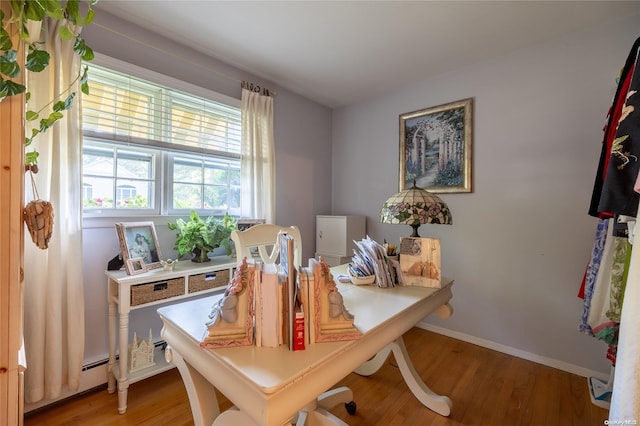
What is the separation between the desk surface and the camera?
0.66m

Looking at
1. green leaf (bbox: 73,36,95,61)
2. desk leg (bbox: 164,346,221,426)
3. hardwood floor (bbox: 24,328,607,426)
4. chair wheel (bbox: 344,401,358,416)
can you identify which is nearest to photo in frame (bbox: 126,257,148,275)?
hardwood floor (bbox: 24,328,607,426)

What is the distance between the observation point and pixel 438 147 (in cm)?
251

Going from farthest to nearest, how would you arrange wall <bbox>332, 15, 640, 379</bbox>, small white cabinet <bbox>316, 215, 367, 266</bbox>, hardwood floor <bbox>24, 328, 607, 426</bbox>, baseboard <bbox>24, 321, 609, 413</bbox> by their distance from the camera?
small white cabinet <bbox>316, 215, 367, 266</bbox> → wall <bbox>332, 15, 640, 379</bbox> → baseboard <bbox>24, 321, 609, 413</bbox> → hardwood floor <bbox>24, 328, 607, 426</bbox>

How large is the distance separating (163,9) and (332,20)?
3.53ft

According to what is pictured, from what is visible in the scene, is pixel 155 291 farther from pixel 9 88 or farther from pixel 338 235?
pixel 338 235

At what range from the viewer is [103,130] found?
5.74ft

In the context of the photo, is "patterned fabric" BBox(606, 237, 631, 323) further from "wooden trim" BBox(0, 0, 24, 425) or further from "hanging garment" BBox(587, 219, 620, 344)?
"wooden trim" BBox(0, 0, 24, 425)

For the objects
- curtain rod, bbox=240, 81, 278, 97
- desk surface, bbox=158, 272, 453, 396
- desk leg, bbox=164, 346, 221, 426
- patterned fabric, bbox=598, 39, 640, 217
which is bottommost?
desk leg, bbox=164, 346, 221, 426

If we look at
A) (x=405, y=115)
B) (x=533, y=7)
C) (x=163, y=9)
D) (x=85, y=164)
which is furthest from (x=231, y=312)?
(x=405, y=115)

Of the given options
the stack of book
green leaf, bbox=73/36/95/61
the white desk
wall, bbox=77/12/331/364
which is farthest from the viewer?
wall, bbox=77/12/331/364

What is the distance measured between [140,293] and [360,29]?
222 centimetres

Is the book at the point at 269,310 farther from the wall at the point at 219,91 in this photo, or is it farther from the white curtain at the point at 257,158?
the white curtain at the point at 257,158

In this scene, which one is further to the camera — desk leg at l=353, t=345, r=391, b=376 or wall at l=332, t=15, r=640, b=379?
wall at l=332, t=15, r=640, b=379

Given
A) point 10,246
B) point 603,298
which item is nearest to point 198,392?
point 10,246
